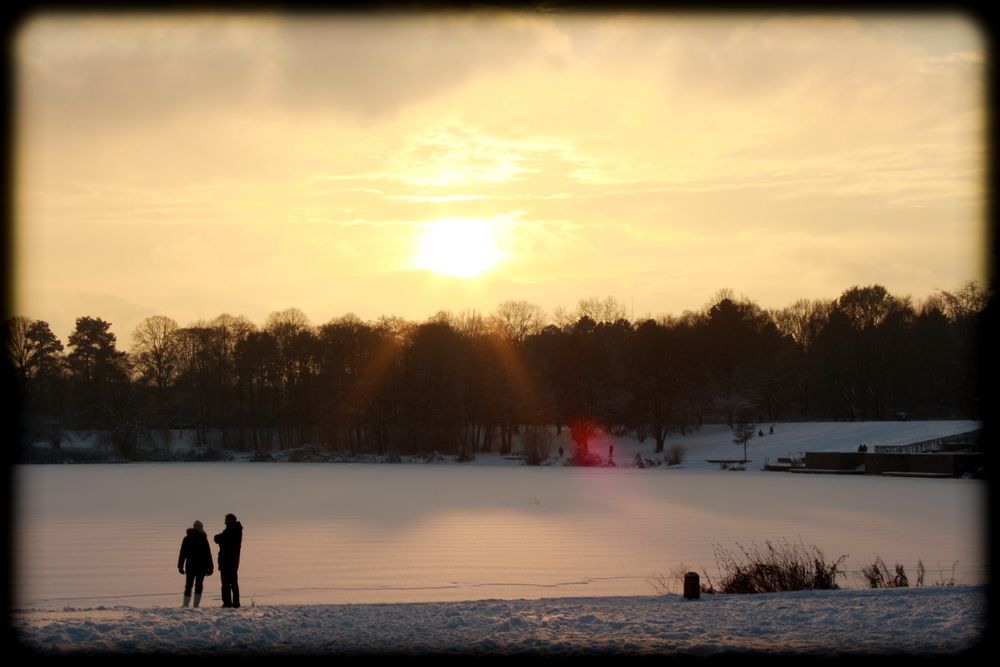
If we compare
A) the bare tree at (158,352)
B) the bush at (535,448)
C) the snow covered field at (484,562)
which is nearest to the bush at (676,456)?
the bush at (535,448)

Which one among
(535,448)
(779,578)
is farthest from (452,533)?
(535,448)

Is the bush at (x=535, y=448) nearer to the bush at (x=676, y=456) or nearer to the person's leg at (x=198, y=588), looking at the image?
the bush at (x=676, y=456)

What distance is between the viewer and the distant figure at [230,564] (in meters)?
13.1

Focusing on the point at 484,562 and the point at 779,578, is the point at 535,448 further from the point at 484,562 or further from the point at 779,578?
the point at 779,578

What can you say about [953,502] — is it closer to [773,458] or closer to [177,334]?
[773,458]

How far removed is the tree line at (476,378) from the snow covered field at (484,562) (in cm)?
3016

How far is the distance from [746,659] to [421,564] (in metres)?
10.0

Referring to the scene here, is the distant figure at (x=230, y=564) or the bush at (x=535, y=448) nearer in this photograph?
the distant figure at (x=230, y=564)

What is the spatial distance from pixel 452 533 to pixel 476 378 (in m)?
55.6

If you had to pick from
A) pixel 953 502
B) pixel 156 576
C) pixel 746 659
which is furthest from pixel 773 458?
pixel 746 659

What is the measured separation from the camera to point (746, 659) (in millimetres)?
8992

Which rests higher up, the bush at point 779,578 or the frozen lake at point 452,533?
the bush at point 779,578

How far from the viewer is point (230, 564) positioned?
1322 cm

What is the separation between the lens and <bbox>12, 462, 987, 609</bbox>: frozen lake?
1583 centimetres
